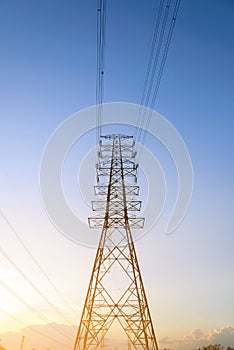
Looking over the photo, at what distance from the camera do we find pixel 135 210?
2000cm

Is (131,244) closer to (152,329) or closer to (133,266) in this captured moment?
(133,266)

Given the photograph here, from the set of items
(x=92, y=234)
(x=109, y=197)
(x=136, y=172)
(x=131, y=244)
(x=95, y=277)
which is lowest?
(x=95, y=277)

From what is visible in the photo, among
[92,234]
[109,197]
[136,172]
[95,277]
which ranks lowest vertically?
[95,277]

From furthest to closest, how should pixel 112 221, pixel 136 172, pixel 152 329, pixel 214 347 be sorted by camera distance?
1. pixel 214 347
2. pixel 136 172
3. pixel 112 221
4. pixel 152 329

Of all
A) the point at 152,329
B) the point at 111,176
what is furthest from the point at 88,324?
the point at 111,176

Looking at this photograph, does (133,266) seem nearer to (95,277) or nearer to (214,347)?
(95,277)

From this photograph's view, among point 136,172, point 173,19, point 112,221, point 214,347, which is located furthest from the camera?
point 214,347

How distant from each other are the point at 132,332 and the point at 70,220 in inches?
302

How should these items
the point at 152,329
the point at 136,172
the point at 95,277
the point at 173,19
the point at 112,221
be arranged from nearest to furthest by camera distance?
the point at 173,19
the point at 152,329
the point at 95,277
the point at 112,221
the point at 136,172

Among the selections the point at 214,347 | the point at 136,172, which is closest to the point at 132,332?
the point at 136,172

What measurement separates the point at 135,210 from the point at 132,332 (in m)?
7.57

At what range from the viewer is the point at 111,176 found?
2181 cm

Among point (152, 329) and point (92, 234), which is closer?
point (152, 329)

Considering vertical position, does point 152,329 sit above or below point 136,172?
below
